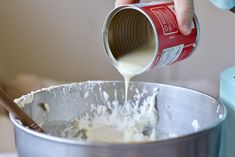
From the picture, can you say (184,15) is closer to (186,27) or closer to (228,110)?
(186,27)

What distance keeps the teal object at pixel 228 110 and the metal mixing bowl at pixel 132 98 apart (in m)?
0.02

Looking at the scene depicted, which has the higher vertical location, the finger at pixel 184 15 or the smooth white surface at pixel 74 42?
the finger at pixel 184 15

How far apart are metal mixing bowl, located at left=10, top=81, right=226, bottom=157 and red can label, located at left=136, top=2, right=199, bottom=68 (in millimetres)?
86

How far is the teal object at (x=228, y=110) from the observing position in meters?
0.68

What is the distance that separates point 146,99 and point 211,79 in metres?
0.38

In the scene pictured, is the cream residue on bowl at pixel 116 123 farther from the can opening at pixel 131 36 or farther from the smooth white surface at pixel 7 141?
the smooth white surface at pixel 7 141

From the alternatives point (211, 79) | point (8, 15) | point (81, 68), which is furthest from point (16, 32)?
point (211, 79)

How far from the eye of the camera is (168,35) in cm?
63

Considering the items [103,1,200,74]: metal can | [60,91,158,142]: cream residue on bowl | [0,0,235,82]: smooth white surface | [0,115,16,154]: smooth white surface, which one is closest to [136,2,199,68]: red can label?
[103,1,200,74]: metal can

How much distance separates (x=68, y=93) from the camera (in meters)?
0.77

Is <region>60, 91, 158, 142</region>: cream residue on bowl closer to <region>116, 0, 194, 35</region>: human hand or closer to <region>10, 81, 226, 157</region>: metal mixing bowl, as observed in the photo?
<region>10, 81, 226, 157</region>: metal mixing bowl

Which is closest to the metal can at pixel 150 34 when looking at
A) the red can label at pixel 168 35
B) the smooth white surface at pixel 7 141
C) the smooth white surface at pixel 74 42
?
the red can label at pixel 168 35

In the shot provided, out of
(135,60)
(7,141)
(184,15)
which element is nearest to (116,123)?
(135,60)

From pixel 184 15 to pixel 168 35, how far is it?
0.14 feet
